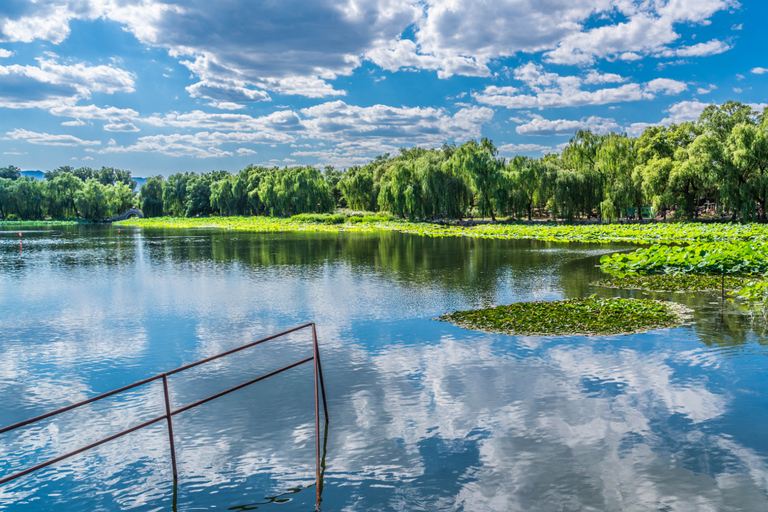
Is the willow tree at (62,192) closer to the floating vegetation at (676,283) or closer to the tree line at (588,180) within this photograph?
the tree line at (588,180)

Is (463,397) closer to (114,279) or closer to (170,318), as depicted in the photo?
(170,318)

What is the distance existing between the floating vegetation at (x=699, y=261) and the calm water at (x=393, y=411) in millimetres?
4093

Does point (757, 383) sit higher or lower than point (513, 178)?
lower

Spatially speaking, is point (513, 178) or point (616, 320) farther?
point (513, 178)

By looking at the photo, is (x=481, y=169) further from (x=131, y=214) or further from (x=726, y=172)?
(x=131, y=214)

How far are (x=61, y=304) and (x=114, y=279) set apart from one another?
600 centimetres

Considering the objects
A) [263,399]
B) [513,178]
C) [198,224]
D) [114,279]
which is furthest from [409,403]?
[198,224]

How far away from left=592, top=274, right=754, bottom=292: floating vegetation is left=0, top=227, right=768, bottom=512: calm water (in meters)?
1.02

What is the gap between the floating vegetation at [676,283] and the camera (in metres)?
16.9

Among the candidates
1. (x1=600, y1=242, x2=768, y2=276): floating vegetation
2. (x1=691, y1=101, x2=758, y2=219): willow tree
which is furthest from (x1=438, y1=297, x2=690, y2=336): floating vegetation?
(x1=691, y1=101, x2=758, y2=219): willow tree

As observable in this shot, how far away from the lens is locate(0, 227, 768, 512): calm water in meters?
6.21

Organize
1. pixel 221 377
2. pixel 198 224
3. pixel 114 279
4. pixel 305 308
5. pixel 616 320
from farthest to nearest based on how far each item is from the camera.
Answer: pixel 198 224 < pixel 114 279 < pixel 305 308 < pixel 616 320 < pixel 221 377

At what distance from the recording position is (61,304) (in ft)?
57.9

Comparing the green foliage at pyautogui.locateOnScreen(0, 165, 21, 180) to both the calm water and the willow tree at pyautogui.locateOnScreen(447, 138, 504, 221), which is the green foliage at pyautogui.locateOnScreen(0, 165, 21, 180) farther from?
the calm water
